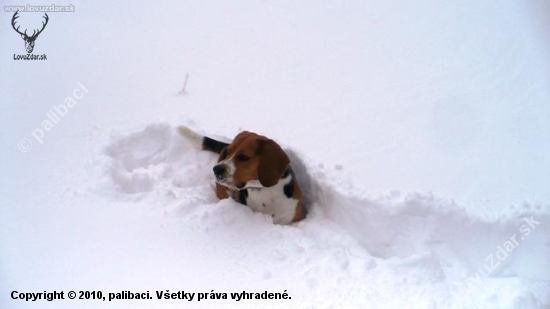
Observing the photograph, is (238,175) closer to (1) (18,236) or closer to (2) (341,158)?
(2) (341,158)

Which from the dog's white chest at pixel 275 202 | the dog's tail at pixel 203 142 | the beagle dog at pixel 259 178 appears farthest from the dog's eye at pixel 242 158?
the dog's tail at pixel 203 142

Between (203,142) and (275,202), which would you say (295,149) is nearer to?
(275,202)

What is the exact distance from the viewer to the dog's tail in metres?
3.80

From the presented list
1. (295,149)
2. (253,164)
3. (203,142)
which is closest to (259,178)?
(253,164)

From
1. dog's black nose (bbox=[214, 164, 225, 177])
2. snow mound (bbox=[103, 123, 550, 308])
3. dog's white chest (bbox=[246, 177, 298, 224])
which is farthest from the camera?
dog's white chest (bbox=[246, 177, 298, 224])

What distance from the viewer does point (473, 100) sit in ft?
14.2

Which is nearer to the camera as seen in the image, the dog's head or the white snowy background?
the white snowy background

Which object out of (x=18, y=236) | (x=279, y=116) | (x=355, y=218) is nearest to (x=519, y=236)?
(x=355, y=218)

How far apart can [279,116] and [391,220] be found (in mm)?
1683

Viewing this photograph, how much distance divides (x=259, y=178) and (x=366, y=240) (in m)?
0.95

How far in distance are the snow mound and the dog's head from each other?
263 mm

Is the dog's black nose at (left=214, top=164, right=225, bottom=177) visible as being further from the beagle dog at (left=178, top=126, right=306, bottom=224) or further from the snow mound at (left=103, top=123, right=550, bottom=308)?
the snow mound at (left=103, top=123, right=550, bottom=308)

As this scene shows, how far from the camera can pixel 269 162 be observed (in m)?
3.12

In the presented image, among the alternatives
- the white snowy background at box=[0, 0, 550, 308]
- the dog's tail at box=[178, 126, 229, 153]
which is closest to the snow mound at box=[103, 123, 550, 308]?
the white snowy background at box=[0, 0, 550, 308]
